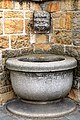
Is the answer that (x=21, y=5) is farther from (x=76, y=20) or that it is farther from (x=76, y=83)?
(x=76, y=83)

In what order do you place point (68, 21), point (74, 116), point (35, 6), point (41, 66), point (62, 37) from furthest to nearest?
point (35, 6) → point (62, 37) → point (68, 21) → point (74, 116) → point (41, 66)

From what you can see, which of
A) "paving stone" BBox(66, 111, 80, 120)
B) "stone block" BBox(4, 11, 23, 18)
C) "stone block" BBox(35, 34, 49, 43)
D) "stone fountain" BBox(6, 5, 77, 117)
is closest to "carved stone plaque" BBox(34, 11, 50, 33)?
"stone block" BBox(35, 34, 49, 43)

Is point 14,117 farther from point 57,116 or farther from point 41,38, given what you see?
point 41,38

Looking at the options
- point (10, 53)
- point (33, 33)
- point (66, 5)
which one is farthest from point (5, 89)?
point (66, 5)

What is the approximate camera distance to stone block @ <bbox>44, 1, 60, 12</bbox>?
3196mm

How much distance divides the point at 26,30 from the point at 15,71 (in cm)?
74

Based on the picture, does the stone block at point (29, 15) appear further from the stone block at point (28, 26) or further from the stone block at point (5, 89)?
the stone block at point (5, 89)

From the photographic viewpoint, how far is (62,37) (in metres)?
3.19

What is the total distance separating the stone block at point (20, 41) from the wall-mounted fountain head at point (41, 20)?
20 cm

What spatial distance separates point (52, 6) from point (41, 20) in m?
0.25

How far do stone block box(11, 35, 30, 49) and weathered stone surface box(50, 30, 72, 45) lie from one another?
0.36m

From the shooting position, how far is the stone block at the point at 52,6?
320cm

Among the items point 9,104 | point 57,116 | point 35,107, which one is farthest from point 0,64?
point 57,116

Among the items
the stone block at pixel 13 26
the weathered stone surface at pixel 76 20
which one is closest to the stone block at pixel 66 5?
the weathered stone surface at pixel 76 20
